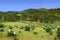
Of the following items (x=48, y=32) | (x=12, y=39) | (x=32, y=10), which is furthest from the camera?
(x=32, y=10)

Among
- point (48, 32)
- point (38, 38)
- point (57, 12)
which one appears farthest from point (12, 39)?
point (57, 12)

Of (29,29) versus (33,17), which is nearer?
(29,29)

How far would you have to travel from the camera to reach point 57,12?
5438 inches

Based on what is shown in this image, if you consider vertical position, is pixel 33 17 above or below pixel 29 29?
below

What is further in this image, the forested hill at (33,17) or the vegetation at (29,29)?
the forested hill at (33,17)

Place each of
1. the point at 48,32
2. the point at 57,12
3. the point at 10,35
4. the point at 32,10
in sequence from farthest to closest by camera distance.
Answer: the point at 32,10 → the point at 57,12 → the point at 48,32 → the point at 10,35

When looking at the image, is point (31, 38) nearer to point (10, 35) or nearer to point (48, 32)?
point (10, 35)

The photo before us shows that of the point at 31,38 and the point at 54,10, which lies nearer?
the point at 31,38

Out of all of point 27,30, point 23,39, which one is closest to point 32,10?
point 27,30

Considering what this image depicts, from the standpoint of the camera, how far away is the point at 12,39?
103 ft

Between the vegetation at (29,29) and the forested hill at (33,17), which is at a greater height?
the vegetation at (29,29)

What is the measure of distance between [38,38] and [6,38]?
4.02 metres

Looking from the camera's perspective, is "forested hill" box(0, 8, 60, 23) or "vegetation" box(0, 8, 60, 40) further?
"forested hill" box(0, 8, 60, 23)

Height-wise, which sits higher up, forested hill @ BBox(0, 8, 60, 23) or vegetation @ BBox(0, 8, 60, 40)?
vegetation @ BBox(0, 8, 60, 40)
